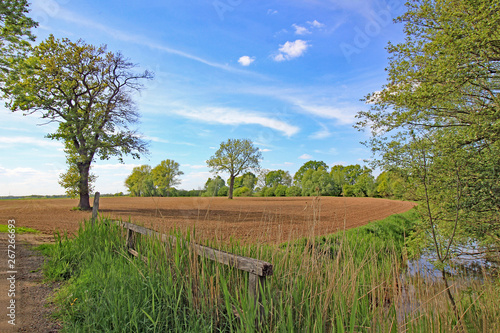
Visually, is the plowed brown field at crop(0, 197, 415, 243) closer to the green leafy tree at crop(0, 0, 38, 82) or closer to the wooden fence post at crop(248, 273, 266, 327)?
the wooden fence post at crop(248, 273, 266, 327)

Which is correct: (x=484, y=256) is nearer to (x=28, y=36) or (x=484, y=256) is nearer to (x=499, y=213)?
(x=499, y=213)

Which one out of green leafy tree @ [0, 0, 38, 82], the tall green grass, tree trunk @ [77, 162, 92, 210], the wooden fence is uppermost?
green leafy tree @ [0, 0, 38, 82]

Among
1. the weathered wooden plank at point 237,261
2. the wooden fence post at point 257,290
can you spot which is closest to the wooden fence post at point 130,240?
the weathered wooden plank at point 237,261

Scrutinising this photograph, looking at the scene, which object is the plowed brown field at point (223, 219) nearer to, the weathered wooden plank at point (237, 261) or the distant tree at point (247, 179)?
the weathered wooden plank at point (237, 261)

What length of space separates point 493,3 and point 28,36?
58.6 ft

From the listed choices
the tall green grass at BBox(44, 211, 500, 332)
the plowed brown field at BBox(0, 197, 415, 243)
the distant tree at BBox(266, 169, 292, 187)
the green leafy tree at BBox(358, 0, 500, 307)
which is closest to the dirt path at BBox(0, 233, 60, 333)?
the tall green grass at BBox(44, 211, 500, 332)

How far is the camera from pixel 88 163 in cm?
2100

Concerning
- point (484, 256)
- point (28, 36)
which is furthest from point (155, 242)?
point (28, 36)

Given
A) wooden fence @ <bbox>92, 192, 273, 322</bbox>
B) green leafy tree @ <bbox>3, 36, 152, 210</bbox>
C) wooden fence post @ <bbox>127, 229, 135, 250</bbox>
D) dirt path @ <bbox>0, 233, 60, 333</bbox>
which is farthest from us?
green leafy tree @ <bbox>3, 36, 152, 210</bbox>

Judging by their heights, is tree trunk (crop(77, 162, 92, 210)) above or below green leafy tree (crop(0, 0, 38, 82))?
below

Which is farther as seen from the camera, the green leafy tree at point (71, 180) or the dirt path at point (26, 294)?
the green leafy tree at point (71, 180)

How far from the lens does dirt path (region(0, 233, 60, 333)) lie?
3.79m

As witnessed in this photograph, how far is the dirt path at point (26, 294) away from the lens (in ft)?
12.5

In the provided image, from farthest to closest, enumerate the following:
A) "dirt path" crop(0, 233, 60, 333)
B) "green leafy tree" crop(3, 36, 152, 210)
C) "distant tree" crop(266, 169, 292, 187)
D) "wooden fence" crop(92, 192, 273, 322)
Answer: "distant tree" crop(266, 169, 292, 187)
"green leafy tree" crop(3, 36, 152, 210)
"dirt path" crop(0, 233, 60, 333)
"wooden fence" crop(92, 192, 273, 322)
